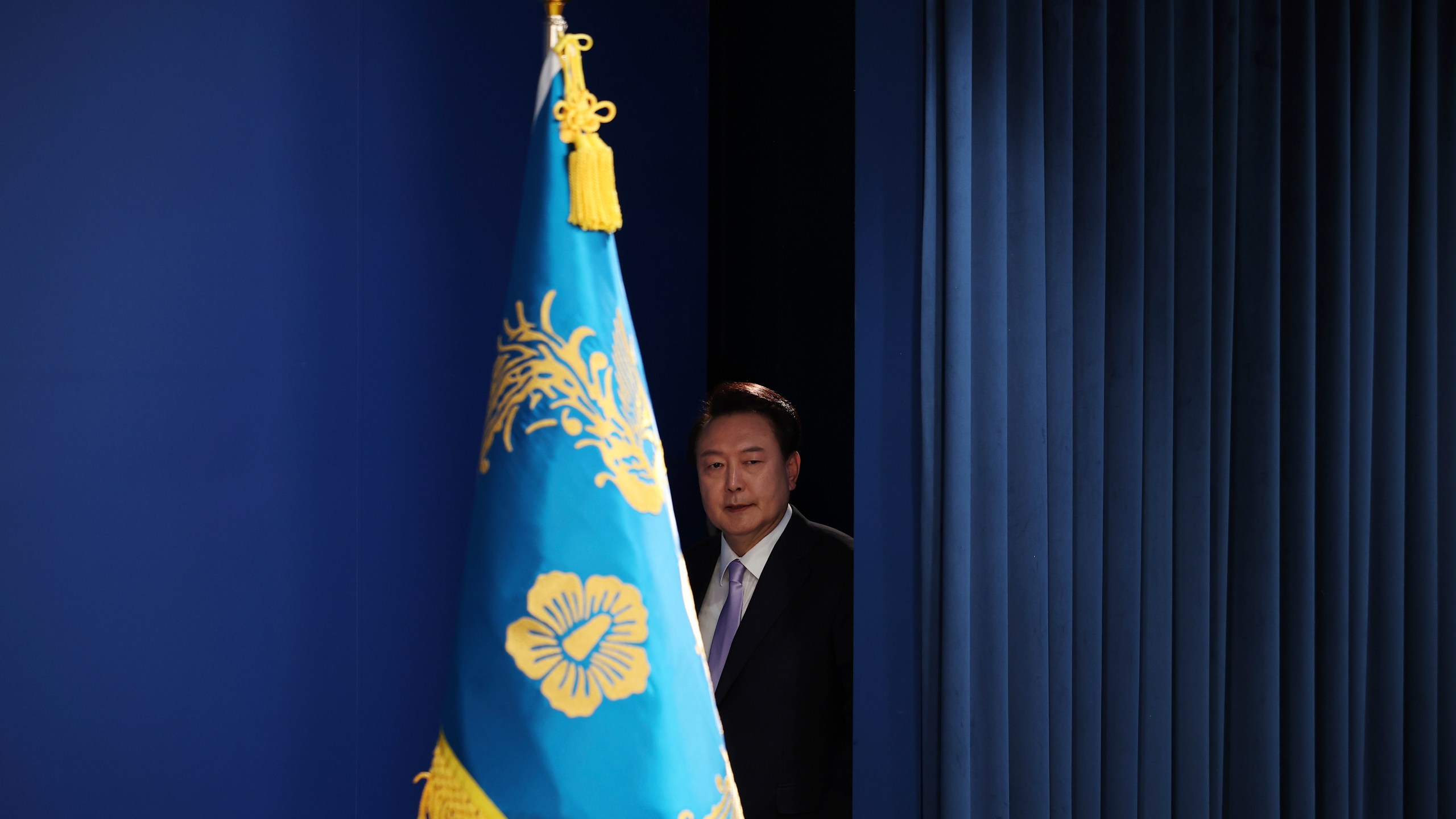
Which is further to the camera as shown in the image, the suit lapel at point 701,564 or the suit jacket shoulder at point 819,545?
the suit lapel at point 701,564

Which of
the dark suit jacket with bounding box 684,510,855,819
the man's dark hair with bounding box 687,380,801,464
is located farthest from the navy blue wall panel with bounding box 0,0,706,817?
the dark suit jacket with bounding box 684,510,855,819

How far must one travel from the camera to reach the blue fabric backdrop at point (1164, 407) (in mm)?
1333

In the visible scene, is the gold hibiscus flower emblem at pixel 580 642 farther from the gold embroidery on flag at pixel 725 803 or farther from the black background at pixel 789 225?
the black background at pixel 789 225

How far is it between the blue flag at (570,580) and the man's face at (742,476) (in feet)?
1.70

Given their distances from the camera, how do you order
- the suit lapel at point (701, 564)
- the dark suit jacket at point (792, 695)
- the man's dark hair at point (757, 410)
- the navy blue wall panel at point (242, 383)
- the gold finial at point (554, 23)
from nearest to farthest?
the gold finial at point (554, 23) < the navy blue wall panel at point (242, 383) < the dark suit jacket at point (792, 695) < the man's dark hair at point (757, 410) < the suit lapel at point (701, 564)

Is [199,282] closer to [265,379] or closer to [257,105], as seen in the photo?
[265,379]

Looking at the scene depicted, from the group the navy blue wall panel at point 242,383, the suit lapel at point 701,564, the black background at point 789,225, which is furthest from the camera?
the black background at point 789,225

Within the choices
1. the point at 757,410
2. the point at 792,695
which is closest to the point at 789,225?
the point at 757,410

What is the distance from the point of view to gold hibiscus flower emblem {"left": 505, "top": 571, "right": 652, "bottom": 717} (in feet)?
3.34

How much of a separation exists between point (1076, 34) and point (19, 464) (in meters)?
1.47

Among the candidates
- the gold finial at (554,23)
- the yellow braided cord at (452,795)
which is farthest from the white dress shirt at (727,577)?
the gold finial at (554,23)

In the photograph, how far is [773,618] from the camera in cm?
158

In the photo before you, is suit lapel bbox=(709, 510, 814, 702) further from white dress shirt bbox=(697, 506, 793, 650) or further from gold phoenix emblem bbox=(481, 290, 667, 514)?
gold phoenix emblem bbox=(481, 290, 667, 514)

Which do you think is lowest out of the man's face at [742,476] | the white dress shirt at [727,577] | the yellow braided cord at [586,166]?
the white dress shirt at [727,577]
